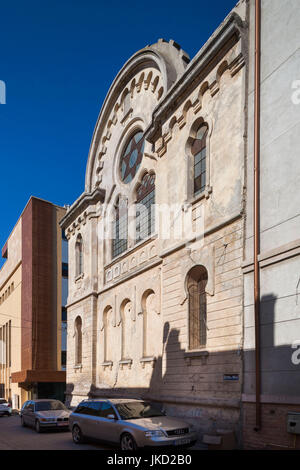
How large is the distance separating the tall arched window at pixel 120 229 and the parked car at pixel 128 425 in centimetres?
1004

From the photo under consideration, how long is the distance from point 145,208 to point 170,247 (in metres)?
4.73

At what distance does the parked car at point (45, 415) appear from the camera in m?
19.8

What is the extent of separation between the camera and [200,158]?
1783 cm

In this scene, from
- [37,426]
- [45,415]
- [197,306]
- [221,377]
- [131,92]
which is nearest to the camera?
[221,377]

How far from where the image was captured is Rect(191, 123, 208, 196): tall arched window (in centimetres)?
1758

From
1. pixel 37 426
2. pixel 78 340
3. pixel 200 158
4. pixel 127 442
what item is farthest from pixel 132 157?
pixel 127 442

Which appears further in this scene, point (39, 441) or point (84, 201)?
point (84, 201)

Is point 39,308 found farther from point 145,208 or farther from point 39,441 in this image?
point 39,441

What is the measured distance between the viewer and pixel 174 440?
12414 mm

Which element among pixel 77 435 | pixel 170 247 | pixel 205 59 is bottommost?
pixel 77 435

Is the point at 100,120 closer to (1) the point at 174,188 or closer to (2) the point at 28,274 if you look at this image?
(1) the point at 174,188

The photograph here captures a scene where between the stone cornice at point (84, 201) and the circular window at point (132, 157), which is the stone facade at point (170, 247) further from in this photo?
the circular window at point (132, 157)

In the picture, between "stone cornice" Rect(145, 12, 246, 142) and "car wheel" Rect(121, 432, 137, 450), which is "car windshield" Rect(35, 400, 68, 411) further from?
"stone cornice" Rect(145, 12, 246, 142)
